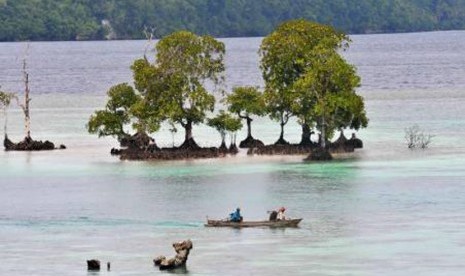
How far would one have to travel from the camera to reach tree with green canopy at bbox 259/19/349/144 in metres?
118

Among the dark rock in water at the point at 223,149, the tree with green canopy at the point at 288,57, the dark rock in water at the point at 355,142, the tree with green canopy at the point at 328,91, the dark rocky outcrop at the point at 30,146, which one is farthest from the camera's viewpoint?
the dark rocky outcrop at the point at 30,146

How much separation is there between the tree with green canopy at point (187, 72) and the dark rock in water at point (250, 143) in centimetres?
475

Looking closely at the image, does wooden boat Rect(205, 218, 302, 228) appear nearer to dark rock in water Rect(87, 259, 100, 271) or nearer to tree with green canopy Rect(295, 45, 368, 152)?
dark rock in water Rect(87, 259, 100, 271)

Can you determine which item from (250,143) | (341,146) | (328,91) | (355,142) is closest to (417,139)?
(355,142)

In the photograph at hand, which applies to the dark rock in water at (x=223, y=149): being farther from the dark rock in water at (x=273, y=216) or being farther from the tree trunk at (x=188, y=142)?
the dark rock in water at (x=273, y=216)

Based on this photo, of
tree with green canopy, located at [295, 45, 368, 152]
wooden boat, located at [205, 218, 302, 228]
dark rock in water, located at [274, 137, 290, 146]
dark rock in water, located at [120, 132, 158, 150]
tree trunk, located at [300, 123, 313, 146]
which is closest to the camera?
wooden boat, located at [205, 218, 302, 228]

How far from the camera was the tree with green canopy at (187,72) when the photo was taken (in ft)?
383

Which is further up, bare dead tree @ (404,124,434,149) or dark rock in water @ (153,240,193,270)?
bare dead tree @ (404,124,434,149)

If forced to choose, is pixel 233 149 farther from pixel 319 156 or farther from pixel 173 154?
pixel 319 156

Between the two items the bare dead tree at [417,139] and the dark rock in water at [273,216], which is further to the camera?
the bare dead tree at [417,139]

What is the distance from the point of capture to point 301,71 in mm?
118438

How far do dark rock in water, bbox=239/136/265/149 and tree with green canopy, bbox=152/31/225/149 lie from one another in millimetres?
4753

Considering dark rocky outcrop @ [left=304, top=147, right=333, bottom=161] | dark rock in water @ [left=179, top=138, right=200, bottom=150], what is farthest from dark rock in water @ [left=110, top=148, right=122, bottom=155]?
dark rocky outcrop @ [left=304, top=147, right=333, bottom=161]

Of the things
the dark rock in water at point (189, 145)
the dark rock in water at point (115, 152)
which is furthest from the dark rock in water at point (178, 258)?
the dark rock in water at point (115, 152)
